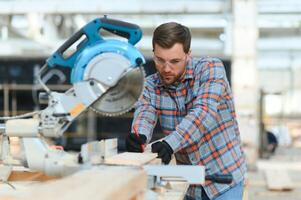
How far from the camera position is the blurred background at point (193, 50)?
12.3 m

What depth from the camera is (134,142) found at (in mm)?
3010

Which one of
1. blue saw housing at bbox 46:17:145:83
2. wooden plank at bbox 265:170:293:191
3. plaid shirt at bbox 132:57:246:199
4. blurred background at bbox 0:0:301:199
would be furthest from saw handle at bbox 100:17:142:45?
wooden plank at bbox 265:170:293:191

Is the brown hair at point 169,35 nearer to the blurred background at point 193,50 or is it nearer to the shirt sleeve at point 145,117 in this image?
the shirt sleeve at point 145,117

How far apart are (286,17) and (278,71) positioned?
799cm

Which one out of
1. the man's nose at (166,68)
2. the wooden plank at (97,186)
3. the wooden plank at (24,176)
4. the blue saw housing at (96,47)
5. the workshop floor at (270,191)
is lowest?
the workshop floor at (270,191)

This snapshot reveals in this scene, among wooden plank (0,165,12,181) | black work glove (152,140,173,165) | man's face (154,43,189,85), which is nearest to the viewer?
wooden plank (0,165,12,181)

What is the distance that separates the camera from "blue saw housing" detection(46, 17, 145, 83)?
8.59 feet

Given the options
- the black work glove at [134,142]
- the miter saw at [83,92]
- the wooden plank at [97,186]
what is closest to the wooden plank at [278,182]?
the black work glove at [134,142]

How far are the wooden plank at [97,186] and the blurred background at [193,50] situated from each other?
276 inches

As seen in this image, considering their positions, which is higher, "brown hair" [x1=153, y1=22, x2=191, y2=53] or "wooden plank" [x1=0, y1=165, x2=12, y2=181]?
"brown hair" [x1=153, y1=22, x2=191, y2=53]

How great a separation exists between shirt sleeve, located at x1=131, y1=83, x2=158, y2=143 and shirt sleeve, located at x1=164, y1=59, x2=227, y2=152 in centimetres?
23

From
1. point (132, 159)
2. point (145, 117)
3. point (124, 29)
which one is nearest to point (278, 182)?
point (145, 117)

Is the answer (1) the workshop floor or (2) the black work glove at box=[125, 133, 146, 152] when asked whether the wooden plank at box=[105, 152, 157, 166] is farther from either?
(1) the workshop floor

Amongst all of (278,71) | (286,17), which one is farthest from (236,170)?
(278,71)
